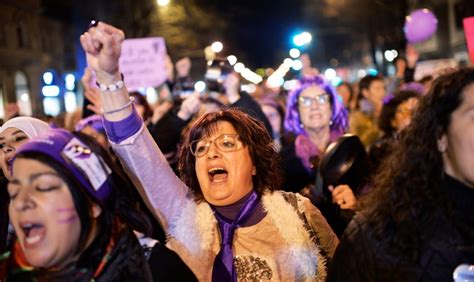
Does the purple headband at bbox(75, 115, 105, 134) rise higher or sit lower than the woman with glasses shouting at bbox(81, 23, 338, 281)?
higher

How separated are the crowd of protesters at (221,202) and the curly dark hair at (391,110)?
2.14 metres

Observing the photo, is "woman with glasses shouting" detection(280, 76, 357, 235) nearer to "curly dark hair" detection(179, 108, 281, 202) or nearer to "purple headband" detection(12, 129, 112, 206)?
"curly dark hair" detection(179, 108, 281, 202)

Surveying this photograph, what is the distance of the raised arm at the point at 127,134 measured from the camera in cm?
267

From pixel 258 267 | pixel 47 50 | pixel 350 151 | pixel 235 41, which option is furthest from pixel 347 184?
pixel 47 50

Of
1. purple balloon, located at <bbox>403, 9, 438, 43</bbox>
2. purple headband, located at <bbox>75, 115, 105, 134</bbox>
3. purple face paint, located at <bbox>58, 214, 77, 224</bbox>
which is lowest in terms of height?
purple face paint, located at <bbox>58, 214, 77, 224</bbox>

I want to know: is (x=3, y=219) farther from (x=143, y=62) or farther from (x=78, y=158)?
(x=143, y=62)

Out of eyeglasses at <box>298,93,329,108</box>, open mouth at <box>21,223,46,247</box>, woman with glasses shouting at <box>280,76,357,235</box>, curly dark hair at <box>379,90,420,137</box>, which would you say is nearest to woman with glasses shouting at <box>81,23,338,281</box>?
open mouth at <box>21,223,46,247</box>

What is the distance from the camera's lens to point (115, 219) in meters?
2.24

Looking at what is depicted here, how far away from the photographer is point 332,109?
18.2ft

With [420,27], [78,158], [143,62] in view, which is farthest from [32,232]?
[420,27]

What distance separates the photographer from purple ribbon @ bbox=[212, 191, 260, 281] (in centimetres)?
315

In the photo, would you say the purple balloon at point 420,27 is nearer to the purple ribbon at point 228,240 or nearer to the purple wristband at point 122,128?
the purple ribbon at point 228,240

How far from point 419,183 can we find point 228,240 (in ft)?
3.75

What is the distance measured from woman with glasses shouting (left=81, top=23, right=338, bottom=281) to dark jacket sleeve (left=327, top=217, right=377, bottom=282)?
0.71 metres
